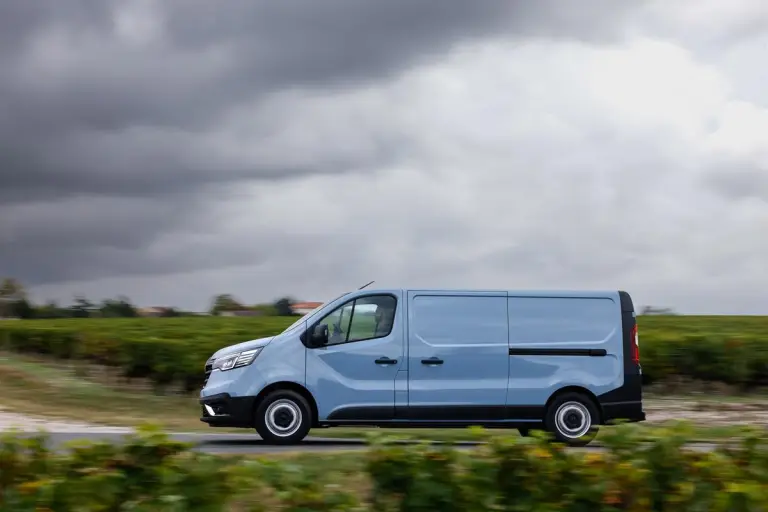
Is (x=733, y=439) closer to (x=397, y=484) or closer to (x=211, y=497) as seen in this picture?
(x=397, y=484)

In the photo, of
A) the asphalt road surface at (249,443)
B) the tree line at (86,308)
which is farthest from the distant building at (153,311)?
the asphalt road surface at (249,443)

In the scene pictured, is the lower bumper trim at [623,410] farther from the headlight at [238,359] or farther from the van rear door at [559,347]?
the headlight at [238,359]

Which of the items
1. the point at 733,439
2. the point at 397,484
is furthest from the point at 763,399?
the point at 397,484

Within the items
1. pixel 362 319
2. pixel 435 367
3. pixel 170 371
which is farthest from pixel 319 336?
pixel 170 371

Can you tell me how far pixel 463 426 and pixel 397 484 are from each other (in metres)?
8.89

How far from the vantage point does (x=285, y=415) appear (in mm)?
13250

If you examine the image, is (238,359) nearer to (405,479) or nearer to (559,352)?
(559,352)

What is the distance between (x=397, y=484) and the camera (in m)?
4.98

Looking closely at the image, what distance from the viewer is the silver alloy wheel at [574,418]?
13.6 m

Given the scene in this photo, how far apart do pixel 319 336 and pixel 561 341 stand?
10.5 ft

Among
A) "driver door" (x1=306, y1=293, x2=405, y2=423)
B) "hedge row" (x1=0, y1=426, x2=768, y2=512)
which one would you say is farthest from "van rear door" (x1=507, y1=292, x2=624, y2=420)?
"hedge row" (x1=0, y1=426, x2=768, y2=512)

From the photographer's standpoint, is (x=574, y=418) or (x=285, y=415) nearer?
(x=285, y=415)

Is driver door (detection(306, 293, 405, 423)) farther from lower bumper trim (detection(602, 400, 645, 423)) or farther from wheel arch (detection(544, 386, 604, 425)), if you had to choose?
lower bumper trim (detection(602, 400, 645, 423))

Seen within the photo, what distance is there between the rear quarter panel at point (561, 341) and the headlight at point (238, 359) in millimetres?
3355
